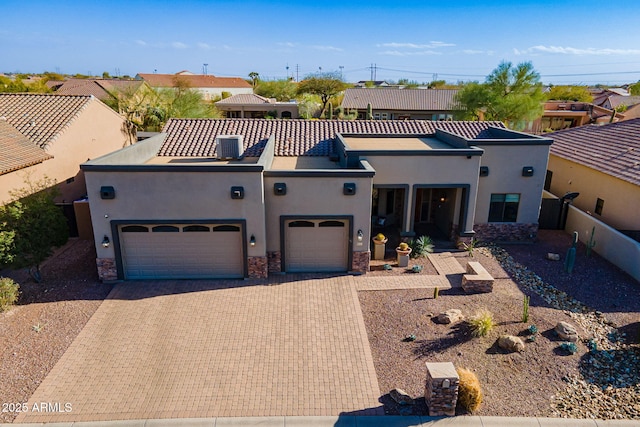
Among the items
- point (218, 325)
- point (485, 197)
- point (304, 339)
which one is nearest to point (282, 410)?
point (304, 339)

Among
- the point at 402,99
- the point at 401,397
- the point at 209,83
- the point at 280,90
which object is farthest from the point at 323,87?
the point at 401,397

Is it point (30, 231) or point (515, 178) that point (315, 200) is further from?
point (515, 178)

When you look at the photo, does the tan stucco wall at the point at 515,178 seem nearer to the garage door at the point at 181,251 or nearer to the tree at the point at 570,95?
the garage door at the point at 181,251

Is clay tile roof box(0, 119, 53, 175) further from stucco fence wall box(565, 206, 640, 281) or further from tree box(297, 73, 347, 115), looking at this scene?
tree box(297, 73, 347, 115)

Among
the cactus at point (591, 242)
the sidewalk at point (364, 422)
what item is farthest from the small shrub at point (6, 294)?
the cactus at point (591, 242)

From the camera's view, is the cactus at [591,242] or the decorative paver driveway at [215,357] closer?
the decorative paver driveway at [215,357]

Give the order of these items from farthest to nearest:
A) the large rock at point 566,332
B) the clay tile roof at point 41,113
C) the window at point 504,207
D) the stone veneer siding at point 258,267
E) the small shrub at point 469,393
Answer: the clay tile roof at point 41,113 → the window at point 504,207 → the stone veneer siding at point 258,267 → the large rock at point 566,332 → the small shrub at point 469,393
